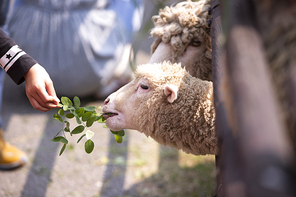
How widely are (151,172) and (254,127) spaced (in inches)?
62.8

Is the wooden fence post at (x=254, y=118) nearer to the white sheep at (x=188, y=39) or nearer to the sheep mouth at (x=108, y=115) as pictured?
the sheep mouth at (x=108, y=115)

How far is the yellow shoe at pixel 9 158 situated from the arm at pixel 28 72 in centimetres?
105

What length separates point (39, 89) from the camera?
0.79 metres

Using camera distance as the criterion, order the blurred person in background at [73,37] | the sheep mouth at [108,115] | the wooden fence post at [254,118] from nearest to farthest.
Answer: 1. the wooden fence post at [254,118]
2. the sheep mouth at [108,115]
3. the blurred person in background at [73,37]

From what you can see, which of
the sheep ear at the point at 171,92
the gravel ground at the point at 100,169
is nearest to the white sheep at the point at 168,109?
the sheep ear at the point at 171,92

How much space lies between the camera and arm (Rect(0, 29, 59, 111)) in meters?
0.81

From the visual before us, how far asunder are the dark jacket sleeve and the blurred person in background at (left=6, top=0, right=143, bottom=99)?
57.5 inches

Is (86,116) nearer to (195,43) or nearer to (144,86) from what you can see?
(144,86)

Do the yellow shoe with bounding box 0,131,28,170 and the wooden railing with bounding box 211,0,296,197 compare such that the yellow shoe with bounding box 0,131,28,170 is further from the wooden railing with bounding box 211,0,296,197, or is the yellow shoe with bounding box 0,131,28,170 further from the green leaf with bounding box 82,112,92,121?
the wooden railing with bounding box 211,0,296,197

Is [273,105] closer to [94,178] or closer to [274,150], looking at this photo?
[274,150]

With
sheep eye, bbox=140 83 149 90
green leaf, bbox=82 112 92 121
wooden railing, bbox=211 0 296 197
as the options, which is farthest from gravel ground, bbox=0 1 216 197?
wooden railing, bbox=211 0 296 197

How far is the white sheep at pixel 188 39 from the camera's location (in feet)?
3.41

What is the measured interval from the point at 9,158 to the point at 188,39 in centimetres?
140

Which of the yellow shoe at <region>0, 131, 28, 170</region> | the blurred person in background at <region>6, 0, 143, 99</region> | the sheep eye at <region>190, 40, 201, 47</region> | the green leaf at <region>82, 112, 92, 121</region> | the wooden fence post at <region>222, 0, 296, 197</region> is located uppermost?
the wooden fence post at <region>222, 0, 296, 197</region>
